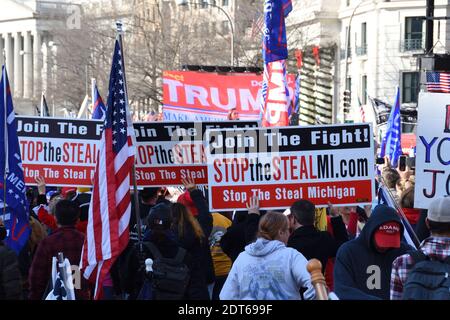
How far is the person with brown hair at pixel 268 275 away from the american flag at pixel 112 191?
1.69m

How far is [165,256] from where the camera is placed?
8586 millimetres

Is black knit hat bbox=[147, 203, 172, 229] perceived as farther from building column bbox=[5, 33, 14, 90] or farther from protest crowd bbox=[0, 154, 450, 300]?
building column bbox=[5, 33, 14, 90]

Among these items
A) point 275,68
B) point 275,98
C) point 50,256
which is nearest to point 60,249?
point 50,256

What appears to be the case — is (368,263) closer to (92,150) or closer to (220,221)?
(220,221)

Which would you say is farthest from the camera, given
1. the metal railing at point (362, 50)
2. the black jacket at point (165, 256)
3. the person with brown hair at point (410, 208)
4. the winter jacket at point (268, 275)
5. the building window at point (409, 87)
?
the metal railing at point (362, 50)

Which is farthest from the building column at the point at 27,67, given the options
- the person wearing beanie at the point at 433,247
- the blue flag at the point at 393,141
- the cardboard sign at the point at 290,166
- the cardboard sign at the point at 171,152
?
the person wearing beanie at the point at 433,247

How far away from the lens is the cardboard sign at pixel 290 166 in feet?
33.9

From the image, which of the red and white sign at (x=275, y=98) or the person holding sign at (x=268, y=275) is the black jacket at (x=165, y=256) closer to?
the person holding sign at (x=268, y=275)

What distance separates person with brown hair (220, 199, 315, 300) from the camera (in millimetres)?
7156

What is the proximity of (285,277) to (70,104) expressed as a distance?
64.0 m

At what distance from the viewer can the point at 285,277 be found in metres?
7.17

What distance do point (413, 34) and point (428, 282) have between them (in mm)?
59670
